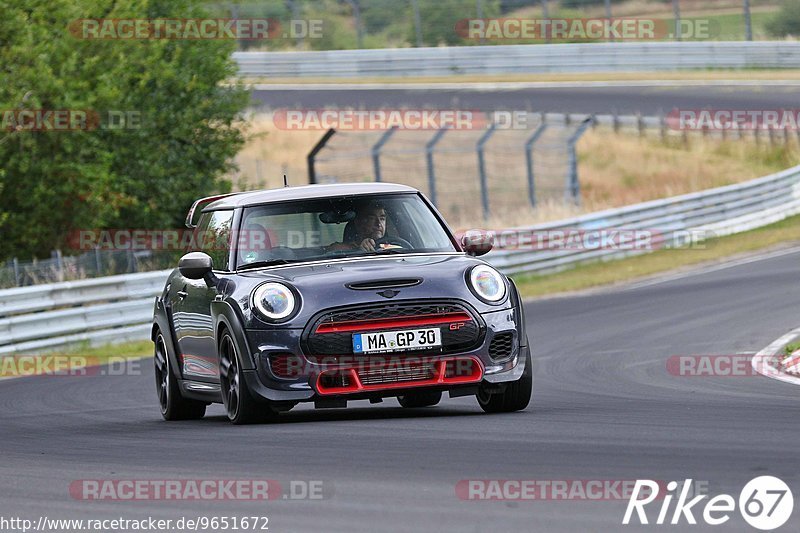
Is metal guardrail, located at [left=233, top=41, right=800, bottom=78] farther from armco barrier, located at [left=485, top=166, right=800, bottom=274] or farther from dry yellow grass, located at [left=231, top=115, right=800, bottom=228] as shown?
armco barrier, located at [left=485, top=166, right=800, bottom=274]

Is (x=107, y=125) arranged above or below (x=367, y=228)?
above

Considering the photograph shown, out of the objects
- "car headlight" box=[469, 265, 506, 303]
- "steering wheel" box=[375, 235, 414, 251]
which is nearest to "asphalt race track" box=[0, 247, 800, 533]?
"car headlight" box=[469, 265, 506, 303]

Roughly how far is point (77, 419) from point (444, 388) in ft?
10.7

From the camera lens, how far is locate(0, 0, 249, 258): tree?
76.9 feet

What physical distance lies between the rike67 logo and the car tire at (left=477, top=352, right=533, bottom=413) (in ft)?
10.6

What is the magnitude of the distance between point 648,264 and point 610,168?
12447 millimetres

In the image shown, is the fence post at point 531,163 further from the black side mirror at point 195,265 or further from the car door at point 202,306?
the black side mirror at point 195,265

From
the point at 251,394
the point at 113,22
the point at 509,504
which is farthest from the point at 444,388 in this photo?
the point at 113,22

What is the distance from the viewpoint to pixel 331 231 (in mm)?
9750

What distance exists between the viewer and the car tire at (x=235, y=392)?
8984mm

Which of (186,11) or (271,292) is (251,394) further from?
(186,11)

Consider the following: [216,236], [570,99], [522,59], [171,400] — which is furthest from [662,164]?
[216,236]

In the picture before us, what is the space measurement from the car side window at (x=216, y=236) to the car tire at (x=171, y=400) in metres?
0.85

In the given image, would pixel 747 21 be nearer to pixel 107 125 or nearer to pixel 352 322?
pixel 107 125
